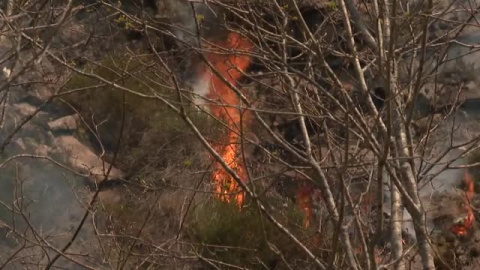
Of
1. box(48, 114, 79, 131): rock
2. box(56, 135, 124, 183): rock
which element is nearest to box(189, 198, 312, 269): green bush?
box(56, 135, 124, 183): rock

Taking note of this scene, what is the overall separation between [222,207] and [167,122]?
2.09m

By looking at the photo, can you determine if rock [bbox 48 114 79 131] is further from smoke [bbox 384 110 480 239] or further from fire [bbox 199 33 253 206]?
smoke [bbox 384 110 480 239]

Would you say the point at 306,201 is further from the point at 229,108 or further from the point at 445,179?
the point at 445,179

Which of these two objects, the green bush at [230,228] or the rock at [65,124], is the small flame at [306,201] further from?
the rock at [65,124]

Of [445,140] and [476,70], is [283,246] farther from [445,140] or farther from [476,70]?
[476,70]

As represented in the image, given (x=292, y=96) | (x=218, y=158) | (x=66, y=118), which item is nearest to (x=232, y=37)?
(x=66, y=118)

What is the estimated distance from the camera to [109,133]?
11766 mm

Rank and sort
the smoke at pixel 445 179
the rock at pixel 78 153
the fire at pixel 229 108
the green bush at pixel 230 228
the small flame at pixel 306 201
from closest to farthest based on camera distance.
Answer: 1. the fire at pixel 229 108
2. the green bush at pixel 230 228
3. the small flame at pixel 306 201
4. the smoke at pixel 445 179
5. the rock at pixel 78 153

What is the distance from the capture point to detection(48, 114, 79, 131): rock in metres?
11.4

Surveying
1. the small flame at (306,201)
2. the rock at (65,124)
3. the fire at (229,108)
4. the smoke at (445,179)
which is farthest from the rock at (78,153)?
the smoke at (445,179)

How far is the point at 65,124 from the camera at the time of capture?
11516mm

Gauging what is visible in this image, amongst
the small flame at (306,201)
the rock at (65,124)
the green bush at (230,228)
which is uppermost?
the rock at (65,124)

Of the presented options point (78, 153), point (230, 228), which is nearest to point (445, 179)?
point (230, 228)

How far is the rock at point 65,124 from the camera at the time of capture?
11422mm
